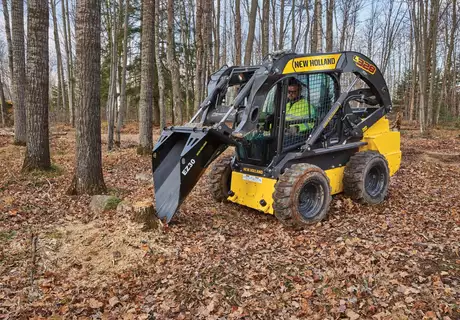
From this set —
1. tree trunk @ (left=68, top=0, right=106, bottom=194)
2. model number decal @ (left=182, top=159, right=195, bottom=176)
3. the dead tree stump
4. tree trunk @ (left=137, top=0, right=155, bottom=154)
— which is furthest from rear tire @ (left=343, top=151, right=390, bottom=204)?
tree trunk @ (left=137, top=0, right=155, bottom=154)

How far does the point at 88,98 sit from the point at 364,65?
512cm

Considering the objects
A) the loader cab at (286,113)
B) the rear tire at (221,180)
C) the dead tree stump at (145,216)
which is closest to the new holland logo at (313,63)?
the loader cab at (286,113)

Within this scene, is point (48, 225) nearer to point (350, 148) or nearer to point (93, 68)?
point (93, 68)

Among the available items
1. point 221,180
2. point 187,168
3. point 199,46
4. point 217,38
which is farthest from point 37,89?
point 217,38

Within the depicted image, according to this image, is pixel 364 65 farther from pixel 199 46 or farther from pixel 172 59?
pixel 172 59

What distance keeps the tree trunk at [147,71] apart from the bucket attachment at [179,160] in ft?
20.0

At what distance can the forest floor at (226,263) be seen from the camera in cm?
333

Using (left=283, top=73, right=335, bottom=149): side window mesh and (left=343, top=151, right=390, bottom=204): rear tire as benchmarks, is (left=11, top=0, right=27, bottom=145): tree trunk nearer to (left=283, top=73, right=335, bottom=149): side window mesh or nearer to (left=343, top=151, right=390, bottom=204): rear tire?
(left=283, top=73, right=335, bottom=149): side window mesh

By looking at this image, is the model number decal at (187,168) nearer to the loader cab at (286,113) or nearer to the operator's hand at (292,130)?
the loader cab at (286,113)

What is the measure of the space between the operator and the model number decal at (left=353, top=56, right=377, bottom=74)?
1.28 meters

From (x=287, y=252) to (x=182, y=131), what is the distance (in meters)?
2.22

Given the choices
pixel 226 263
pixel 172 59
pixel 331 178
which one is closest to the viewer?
pixel 226 263

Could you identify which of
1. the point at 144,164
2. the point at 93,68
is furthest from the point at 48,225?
the point at 144,164

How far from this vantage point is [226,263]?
164 inches
